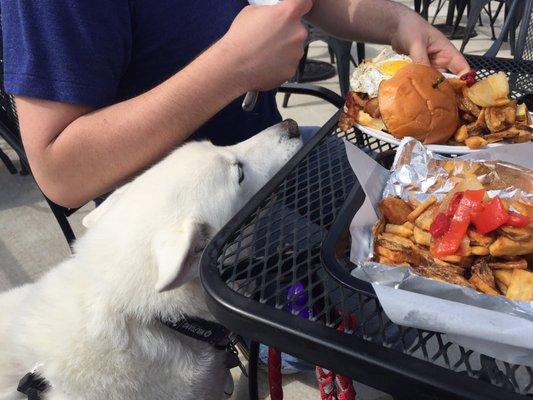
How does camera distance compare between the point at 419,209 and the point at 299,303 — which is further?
the point at 419,209

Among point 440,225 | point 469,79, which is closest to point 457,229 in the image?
point 440,225

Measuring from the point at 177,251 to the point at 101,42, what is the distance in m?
0.61

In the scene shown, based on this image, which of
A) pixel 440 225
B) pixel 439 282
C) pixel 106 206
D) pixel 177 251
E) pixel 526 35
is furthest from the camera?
pixel 526 35

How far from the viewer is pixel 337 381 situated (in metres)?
1.51

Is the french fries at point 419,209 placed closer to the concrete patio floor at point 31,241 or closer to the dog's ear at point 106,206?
the dog's ear at point 106,206

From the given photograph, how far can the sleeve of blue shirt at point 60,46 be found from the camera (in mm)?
1228

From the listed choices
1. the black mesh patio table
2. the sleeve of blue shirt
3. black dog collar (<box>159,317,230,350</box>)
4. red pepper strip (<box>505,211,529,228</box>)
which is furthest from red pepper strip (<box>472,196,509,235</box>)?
the sleeve of blue shirt

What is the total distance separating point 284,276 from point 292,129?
3.25 feet

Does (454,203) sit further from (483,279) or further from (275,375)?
(275,375)

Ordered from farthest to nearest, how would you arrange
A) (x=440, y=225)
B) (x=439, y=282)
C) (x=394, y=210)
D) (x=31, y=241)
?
1. (x=31, y=241)
2. (x=394, y=210)
3. (x=440, y=225)
4. (x=439, y=282)

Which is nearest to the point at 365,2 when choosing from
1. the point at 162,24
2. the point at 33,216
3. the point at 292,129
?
the point at 292,129

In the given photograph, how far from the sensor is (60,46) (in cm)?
124

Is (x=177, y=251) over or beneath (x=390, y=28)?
beneath

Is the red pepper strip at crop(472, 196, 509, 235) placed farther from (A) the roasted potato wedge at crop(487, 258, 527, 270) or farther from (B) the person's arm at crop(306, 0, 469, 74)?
(B) the person's arm at crop(306, 0, 469, 74)
